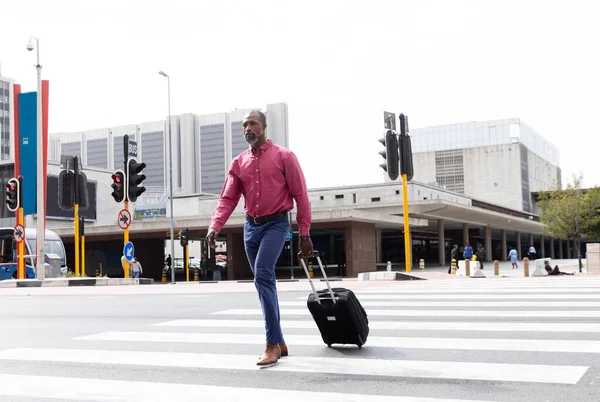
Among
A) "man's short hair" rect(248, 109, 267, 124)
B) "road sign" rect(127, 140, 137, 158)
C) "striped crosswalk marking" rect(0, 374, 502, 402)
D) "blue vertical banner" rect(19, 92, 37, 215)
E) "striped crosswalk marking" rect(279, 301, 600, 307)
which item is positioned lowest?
"striped crosswalk marking" rect(0, 374, 502, 402)

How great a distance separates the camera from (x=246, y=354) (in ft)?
17.9

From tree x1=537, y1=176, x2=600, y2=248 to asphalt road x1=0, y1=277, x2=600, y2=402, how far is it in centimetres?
5137

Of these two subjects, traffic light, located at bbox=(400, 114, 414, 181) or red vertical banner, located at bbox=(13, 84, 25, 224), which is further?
red vertical banner, located at bbox=(13, 84, 25, 224)

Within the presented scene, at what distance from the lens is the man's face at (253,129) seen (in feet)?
17.4

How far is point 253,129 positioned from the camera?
5.30 m

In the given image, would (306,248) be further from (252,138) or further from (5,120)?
(5,120)

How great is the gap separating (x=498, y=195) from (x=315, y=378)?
9938 centimetres

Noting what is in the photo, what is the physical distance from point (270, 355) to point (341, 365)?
1.74 feet

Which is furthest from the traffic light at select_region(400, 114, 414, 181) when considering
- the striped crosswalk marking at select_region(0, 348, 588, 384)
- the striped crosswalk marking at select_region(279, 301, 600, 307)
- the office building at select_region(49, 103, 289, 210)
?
the office building at select_region(49, 103, 289, 210)

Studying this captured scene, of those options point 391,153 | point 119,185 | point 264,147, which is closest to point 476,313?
point 264,147

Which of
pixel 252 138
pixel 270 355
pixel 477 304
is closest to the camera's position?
pixel 270 355

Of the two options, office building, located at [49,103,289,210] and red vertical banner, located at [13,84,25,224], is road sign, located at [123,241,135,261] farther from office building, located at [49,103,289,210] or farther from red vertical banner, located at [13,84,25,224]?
office building, located at [49,103,289,210]

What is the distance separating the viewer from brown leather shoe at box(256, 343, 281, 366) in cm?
491

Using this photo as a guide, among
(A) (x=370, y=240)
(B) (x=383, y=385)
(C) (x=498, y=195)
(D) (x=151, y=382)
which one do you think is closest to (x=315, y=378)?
(B) (x=383, y=385)
